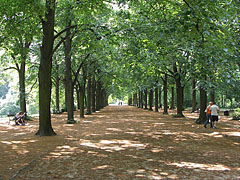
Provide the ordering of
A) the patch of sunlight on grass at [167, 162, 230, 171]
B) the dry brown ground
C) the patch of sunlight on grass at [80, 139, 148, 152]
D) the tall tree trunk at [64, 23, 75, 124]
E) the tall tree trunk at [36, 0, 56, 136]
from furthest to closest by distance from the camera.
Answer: the tall tree trunk at [64, 23, 75, 124]
the tall tree trunk at [36, 0, 56, 136]
the patch of sunlight on grass at [80, 139, 148, 152]
the patch of sunlight on grass at [167, 162, 230, 171]
the dry brown ground

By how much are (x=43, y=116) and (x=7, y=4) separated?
6.13 meters

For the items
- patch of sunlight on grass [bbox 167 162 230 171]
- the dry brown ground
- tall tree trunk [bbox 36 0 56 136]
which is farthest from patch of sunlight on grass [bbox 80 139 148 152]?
tall tree trunk [bbox 36 0 56 136]

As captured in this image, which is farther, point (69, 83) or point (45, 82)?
point (69, 83)

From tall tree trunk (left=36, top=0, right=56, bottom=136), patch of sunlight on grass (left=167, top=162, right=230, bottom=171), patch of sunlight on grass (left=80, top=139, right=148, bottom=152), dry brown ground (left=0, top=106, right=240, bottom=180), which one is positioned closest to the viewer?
dry brown ground (left=0, top=106, right=240, bottom=180)

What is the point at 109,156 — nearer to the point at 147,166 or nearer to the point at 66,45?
the point at 147,166

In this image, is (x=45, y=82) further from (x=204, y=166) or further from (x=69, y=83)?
(x=204, y=166)

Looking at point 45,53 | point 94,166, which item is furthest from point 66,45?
point 94,166

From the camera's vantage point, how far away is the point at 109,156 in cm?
822

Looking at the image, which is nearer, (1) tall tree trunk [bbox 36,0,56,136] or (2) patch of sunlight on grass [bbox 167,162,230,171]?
(2) patch of sunlight on grass [bbox 167,162,230,171]

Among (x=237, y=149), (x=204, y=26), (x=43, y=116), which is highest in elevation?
(x=204, y=26)

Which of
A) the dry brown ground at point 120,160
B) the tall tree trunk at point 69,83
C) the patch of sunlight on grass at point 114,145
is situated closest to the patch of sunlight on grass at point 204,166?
the dry brown ground at point 120,160

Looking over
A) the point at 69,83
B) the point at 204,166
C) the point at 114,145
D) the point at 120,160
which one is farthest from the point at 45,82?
the point at 204,166

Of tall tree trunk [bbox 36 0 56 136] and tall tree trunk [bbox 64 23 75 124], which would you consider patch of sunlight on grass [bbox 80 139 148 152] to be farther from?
tall tree trunk [bbox 64 23 75 124]

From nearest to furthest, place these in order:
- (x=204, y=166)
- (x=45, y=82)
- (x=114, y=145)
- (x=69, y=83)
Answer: (x=204, y=166)
(x=114, y=145)
(x=45, y=82)
(x=69, y=83)
